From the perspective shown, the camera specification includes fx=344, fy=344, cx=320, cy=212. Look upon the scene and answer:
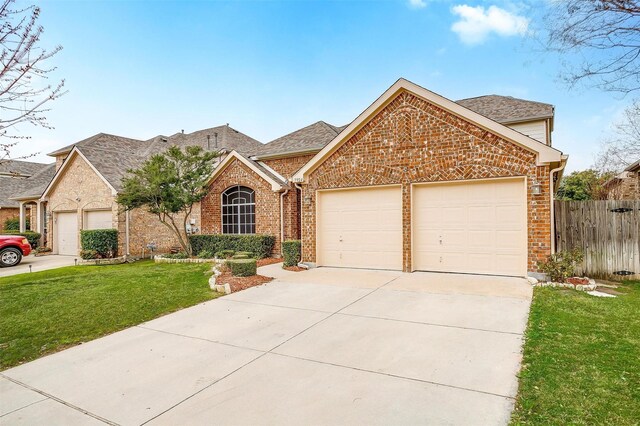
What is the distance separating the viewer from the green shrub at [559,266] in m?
7.93

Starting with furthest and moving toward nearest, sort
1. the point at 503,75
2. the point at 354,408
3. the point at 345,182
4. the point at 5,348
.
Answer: the point at 503,75 < the point at 345,182 < the point at 5,348 < the point at 354,408

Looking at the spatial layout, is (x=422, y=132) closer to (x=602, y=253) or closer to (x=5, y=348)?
(x=602, y=253)

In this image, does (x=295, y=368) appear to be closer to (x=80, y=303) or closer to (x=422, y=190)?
(x=80, y=303)

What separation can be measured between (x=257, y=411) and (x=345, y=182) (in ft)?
26.8

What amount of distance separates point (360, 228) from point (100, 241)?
12011 millimetres

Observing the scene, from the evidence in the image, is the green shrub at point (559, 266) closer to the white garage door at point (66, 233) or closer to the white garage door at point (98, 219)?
the white garage door at point (98, 219)

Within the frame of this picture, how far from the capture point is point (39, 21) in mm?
4121

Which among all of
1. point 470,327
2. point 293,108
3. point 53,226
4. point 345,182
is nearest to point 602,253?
point 470,327

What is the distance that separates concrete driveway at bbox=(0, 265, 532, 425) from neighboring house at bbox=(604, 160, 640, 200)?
557 inches

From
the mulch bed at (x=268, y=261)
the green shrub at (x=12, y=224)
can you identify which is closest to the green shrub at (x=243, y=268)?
the mulch bed at (x=268, y=261)

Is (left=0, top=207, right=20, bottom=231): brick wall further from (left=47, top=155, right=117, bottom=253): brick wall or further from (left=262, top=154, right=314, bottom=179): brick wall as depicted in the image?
(left=262, top=154, right=314, bottom=179): brick wall

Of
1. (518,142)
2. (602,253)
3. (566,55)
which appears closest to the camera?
(566,55)

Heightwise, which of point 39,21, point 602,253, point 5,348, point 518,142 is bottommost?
point 5,348

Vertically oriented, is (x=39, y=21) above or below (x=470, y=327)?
above
